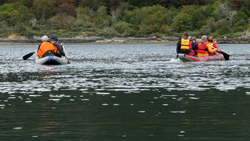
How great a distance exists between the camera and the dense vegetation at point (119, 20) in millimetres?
123319

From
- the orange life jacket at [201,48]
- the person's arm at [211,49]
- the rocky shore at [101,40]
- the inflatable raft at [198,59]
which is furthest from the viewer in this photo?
the rocky shore at [101,40]

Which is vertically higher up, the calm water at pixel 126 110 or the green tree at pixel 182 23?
the calm water at pixel 126 110

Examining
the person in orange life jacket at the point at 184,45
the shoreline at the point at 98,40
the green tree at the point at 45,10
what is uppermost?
the green tree at the point at 45,10

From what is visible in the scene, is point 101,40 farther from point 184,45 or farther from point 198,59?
point 184,45

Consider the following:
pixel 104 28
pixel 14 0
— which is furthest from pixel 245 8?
pixel 14 0

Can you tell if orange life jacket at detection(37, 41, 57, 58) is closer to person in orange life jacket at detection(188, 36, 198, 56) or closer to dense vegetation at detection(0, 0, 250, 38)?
person in orange life jacket at detection(188, 36, 198, 56)

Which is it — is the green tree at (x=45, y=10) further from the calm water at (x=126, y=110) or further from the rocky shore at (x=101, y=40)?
the calm water at (x=126, y=110)

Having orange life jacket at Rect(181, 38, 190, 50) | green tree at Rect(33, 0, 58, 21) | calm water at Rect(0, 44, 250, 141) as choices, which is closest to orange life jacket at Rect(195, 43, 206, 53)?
orange life jacket at Rect(181, 38, 190, 50)

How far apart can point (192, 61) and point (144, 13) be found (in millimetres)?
101459

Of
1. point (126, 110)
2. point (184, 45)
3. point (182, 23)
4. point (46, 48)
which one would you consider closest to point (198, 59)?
point (184, 45)

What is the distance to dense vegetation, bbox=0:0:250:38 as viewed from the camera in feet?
405

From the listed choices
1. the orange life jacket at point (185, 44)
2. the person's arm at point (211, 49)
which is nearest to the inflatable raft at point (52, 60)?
the orange life jacket at point (185, 44)

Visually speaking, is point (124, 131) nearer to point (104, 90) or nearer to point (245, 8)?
point (104, 90)

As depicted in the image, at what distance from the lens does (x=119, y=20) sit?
137 m
